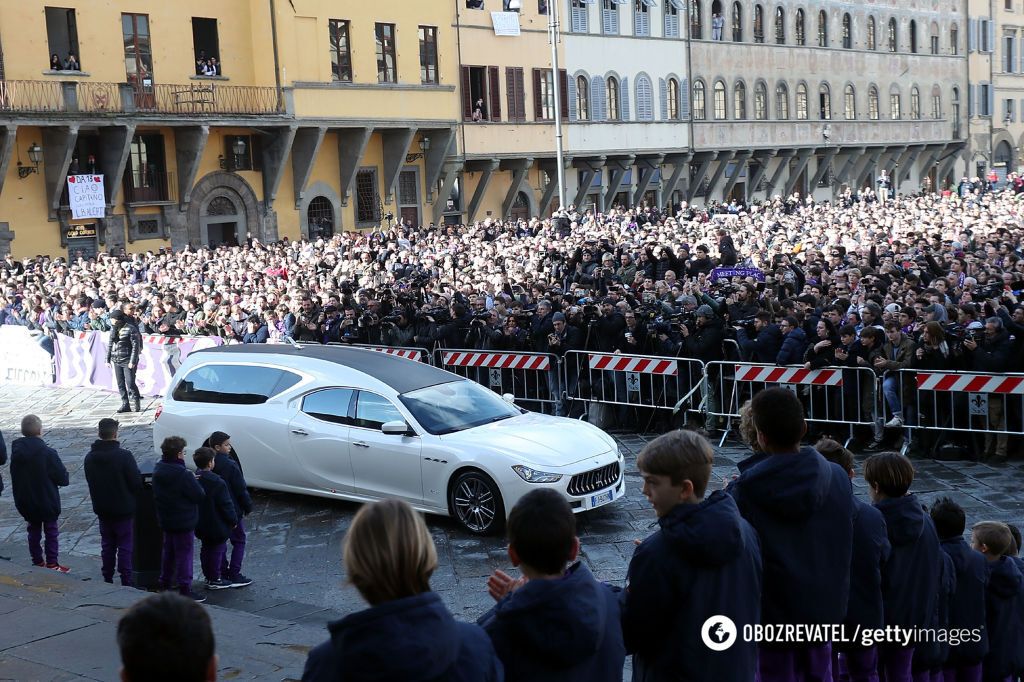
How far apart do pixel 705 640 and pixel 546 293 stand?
14087mm

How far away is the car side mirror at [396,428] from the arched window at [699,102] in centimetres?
3989

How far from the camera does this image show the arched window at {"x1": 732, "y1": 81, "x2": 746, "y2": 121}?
50.4 m

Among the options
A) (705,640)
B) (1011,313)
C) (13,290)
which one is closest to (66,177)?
(13,290)

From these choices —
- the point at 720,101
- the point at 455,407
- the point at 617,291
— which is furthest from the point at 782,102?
the point at 455,407

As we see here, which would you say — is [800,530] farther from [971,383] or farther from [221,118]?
[221,118]

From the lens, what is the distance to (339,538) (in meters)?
10.5

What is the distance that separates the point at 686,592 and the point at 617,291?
13.2 metres

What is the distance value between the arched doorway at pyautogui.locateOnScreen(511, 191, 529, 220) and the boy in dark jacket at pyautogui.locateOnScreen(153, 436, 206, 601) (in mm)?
34894

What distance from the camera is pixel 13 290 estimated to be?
2264 cm

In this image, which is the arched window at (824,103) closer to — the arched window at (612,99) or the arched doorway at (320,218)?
the arched window at (612,99)

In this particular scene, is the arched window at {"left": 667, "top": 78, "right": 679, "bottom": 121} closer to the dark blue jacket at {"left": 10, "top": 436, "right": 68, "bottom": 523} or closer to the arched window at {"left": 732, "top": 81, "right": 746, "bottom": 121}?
the arched window at {"left": 732, "top": 81, "right": 746, "bottom": 121}

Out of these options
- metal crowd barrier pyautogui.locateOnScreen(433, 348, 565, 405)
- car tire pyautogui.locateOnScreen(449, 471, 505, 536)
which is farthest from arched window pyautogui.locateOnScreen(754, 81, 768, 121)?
car tire pyautogui.locateOnScreen(449, 471, 505, 536)

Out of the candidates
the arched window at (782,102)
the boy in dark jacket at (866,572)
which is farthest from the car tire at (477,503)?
the arched window at (782,102)

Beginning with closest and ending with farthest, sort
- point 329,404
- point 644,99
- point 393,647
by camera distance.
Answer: point 393,647 < point 329,404 < point 644,99
